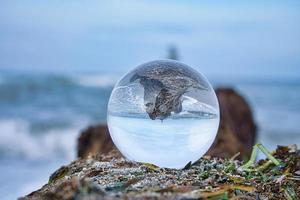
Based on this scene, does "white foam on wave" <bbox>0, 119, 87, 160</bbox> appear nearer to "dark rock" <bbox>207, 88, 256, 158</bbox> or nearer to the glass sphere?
"dark rock" <bbox>207, 88, 256, 158</bbox>

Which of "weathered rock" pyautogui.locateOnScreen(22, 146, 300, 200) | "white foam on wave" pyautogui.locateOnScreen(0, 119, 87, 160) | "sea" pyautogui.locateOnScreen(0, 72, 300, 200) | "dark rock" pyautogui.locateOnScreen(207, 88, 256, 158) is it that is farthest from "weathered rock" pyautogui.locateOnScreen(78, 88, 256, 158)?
"white foam on wave" pyautogui.locateOnScreen(0, 119, 87, 160)

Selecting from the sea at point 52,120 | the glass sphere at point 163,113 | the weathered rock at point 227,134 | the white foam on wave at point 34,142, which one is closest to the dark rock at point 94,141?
the weathered rock at point 227,134

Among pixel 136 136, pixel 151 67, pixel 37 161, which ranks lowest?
pixel 37 161

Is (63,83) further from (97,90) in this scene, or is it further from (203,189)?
(203,189)

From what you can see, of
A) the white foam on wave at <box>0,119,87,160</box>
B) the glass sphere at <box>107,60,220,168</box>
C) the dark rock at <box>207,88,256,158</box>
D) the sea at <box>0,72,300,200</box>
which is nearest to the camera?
the glass sphere at <box>107,60,220,168</box>

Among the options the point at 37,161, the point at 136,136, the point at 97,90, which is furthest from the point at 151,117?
the point at 97,90

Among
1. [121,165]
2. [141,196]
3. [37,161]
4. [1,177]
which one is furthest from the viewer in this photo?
[37,161]

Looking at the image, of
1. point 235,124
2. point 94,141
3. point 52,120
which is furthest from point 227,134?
point 52,120
